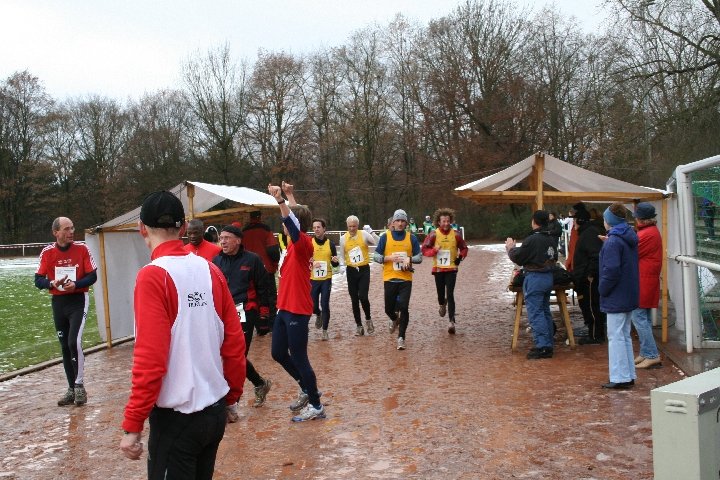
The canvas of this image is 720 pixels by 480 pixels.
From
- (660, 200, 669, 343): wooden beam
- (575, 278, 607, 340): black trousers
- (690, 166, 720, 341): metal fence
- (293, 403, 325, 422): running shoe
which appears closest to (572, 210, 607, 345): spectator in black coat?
(575, 278, 607, 340): black trousers

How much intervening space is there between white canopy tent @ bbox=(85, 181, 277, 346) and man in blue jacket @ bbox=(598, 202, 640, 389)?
5778mm

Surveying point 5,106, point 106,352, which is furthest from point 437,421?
point 5,106

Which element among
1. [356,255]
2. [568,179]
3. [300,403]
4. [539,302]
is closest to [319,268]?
[356,255]

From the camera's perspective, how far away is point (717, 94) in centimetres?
2230

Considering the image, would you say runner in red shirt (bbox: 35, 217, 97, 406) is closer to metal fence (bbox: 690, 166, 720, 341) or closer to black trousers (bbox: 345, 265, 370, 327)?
black trousers (bbox: 345, 265, 370, 327)

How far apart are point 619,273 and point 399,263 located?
3521 mm

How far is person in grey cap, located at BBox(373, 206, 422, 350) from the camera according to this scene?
10328mm

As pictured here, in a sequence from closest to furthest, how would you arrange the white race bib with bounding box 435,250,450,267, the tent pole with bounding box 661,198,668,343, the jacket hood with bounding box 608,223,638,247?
the jacket hood with bounding box 608,223,638,247, the tent pole with bounding box 661,198,668,343, the white race bib with bounding box 435,250,450,267

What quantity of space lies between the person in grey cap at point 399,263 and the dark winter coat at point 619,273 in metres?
3.30

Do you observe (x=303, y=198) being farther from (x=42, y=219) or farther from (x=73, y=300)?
(x=73, y=300)

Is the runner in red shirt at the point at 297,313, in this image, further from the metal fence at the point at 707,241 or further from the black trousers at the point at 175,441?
the metal fence at the point at 707,241

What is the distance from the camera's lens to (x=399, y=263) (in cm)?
1035

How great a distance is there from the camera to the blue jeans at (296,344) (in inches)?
259

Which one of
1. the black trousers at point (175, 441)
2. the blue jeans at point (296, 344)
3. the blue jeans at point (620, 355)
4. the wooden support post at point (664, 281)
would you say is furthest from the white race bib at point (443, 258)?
the black trousers at point (175, 441)
